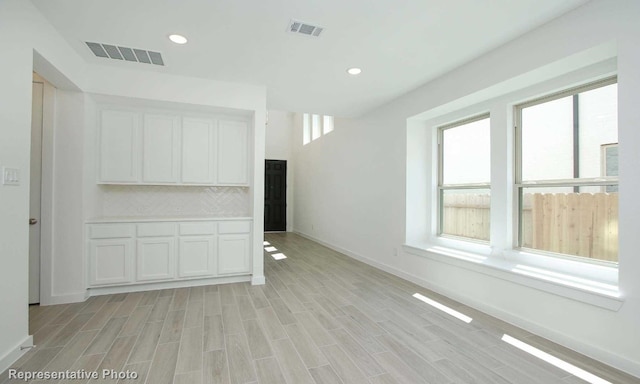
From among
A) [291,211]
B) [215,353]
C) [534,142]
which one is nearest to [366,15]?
[534,142]

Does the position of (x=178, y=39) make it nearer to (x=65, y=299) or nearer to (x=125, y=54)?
(x=125, y=54)

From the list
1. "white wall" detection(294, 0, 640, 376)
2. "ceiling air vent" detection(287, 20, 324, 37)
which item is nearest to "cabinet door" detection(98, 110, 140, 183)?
"ceiling air vent" detection(287, 20, 324, 37)

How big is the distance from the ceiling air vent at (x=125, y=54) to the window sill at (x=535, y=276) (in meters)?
3.95

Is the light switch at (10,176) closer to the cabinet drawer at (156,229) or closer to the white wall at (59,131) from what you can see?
the white wall at (59,131)

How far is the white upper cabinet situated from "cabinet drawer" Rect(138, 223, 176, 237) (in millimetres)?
600

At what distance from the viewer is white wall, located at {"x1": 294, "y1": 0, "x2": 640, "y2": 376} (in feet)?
6.50

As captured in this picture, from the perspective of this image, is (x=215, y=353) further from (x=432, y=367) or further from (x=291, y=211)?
(x=291, y=211)

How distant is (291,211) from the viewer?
9.34 meters

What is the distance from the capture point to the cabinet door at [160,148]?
3.75 metres

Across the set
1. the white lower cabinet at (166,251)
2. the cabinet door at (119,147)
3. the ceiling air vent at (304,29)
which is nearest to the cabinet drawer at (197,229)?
the white lower cabinet at (166,251)

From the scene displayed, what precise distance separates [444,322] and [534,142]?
205cm

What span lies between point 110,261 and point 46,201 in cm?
91

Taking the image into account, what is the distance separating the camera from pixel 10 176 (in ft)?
6.66

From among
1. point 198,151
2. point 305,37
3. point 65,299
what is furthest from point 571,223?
point 65,299
